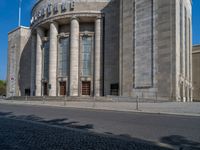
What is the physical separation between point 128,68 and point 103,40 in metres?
9.85

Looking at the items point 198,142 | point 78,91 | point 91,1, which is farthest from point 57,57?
point 198,142

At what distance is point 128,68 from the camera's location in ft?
135

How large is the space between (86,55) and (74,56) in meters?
2.76

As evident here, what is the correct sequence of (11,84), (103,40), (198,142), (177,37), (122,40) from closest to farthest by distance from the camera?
(198,142)
(177,37)
(122,40)
(103,40)
(11,84)

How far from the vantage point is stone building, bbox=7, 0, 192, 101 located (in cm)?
3716

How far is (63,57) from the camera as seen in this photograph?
169 feet

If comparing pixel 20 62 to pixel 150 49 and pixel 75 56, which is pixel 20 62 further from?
pixel 150 49

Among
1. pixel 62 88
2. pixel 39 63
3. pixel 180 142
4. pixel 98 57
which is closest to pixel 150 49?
pixel 98 57

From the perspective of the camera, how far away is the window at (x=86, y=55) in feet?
164

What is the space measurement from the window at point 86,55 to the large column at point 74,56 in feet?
5.33

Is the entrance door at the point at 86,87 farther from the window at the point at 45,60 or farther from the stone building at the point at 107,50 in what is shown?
the window at the point at 45,60

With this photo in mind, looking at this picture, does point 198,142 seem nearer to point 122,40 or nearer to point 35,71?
point 122,40

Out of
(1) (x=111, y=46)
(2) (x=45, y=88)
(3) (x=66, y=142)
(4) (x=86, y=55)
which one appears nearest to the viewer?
(3) (x=66, y=142)

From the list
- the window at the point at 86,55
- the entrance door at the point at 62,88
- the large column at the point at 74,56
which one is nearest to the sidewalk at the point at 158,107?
the large column at the point at 74,56
